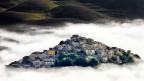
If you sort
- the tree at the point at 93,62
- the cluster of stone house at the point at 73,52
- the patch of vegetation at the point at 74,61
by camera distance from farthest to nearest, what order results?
1. the cluster of stone house at the point at 73,52
2. the tree at the point at 93,62
3. the patch of vegetation at the point at 74,61

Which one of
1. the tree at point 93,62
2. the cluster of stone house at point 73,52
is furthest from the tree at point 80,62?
the cluster of stone house at point 73,52

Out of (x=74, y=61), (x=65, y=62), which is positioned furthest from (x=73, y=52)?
(x=65, y=62)

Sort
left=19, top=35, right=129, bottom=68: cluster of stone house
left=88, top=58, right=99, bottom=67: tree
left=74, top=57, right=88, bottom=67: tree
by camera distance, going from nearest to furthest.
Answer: left=74, top=57, right=88, bottom=67: tree → left=88, top=58, right=99, bottom=67: tree → left=19, top=35, right=129, bottom=68: cluster of stone house

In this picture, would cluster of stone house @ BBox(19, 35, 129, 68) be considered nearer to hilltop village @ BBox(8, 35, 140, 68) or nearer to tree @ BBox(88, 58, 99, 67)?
hilltop village @ BBox(8, 35, 140, 68)

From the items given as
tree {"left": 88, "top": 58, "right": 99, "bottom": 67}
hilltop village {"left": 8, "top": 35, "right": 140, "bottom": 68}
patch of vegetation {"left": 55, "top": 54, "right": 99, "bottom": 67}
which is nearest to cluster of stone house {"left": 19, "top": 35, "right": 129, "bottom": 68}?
hilltop village {"left": 8, "top": 35, "right": 140, "bottom": 68}

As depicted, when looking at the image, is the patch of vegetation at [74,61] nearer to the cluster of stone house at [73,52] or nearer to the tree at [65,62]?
the tree at [65,62]

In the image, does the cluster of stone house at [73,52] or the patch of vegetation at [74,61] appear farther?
the cluster of stone house at [73,52]

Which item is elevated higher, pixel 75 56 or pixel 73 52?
pixel 73 52

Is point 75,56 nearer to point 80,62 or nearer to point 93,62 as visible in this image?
point 80,62
